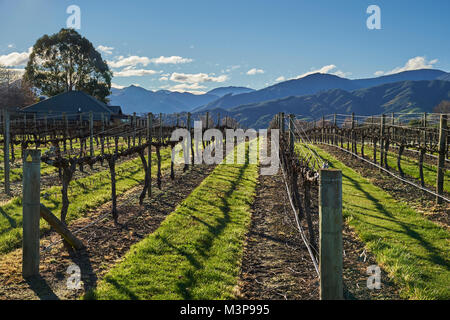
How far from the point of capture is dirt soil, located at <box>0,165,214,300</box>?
4781 millimetres

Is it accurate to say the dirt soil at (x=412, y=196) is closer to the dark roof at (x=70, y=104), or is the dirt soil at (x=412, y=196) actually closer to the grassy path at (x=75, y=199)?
the grassy path at (x=75, y=199)

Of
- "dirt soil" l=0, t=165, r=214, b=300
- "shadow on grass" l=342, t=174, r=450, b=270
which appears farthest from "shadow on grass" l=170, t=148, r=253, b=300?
"shadow on grass" l=342, t=174, r=450, b=270

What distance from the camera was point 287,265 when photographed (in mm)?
5738

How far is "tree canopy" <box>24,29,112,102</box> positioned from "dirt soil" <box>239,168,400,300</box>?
53.3 metres

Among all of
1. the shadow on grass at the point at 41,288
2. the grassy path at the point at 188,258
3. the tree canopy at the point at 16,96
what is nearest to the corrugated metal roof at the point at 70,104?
the tree canopy at the point at 16,96

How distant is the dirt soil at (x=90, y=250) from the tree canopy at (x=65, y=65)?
4938 cm

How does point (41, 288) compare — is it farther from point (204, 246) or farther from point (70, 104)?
point (70, 104)

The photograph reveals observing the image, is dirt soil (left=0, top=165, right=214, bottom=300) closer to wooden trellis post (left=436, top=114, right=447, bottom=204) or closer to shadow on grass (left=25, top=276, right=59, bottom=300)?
shadow on grass (left=25, top=276, right=59, bottom=300)

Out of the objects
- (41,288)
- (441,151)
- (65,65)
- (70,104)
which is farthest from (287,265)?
(65,65)

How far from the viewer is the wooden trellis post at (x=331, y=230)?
309cm

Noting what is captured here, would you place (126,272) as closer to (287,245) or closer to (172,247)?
(172,247)
